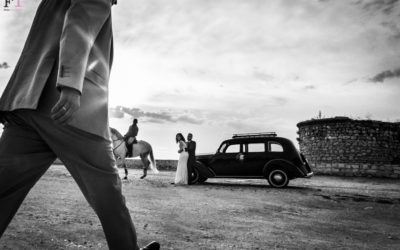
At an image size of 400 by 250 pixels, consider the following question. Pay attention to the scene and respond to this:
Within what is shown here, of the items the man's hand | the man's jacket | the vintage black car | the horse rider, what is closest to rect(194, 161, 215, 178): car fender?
the vintage black car

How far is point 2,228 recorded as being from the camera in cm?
166

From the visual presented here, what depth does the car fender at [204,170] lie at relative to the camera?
11653 millimetres

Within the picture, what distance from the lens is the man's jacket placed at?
5.08 ft

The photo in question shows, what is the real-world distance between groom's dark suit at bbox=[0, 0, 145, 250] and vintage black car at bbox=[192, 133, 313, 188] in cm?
959

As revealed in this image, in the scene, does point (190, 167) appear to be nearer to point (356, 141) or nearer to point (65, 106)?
point (65, 106)

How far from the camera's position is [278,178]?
1070 cm

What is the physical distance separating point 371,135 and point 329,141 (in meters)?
3.50

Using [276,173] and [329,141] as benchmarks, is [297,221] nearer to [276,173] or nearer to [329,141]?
[276,173]

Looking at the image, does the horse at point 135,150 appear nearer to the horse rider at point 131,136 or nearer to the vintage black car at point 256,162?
the horse rider at point 131,136

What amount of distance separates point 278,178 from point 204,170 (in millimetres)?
2673

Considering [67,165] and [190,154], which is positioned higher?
[67,165]

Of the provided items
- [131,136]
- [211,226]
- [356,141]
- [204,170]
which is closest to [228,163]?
[204,170]

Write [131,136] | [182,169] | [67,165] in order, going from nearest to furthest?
1. [67,165]
2. [182,169]
3. [131,136]

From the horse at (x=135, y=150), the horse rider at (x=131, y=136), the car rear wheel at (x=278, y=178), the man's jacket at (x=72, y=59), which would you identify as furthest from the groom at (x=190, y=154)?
the man's jacket at (x=72, y=59)
